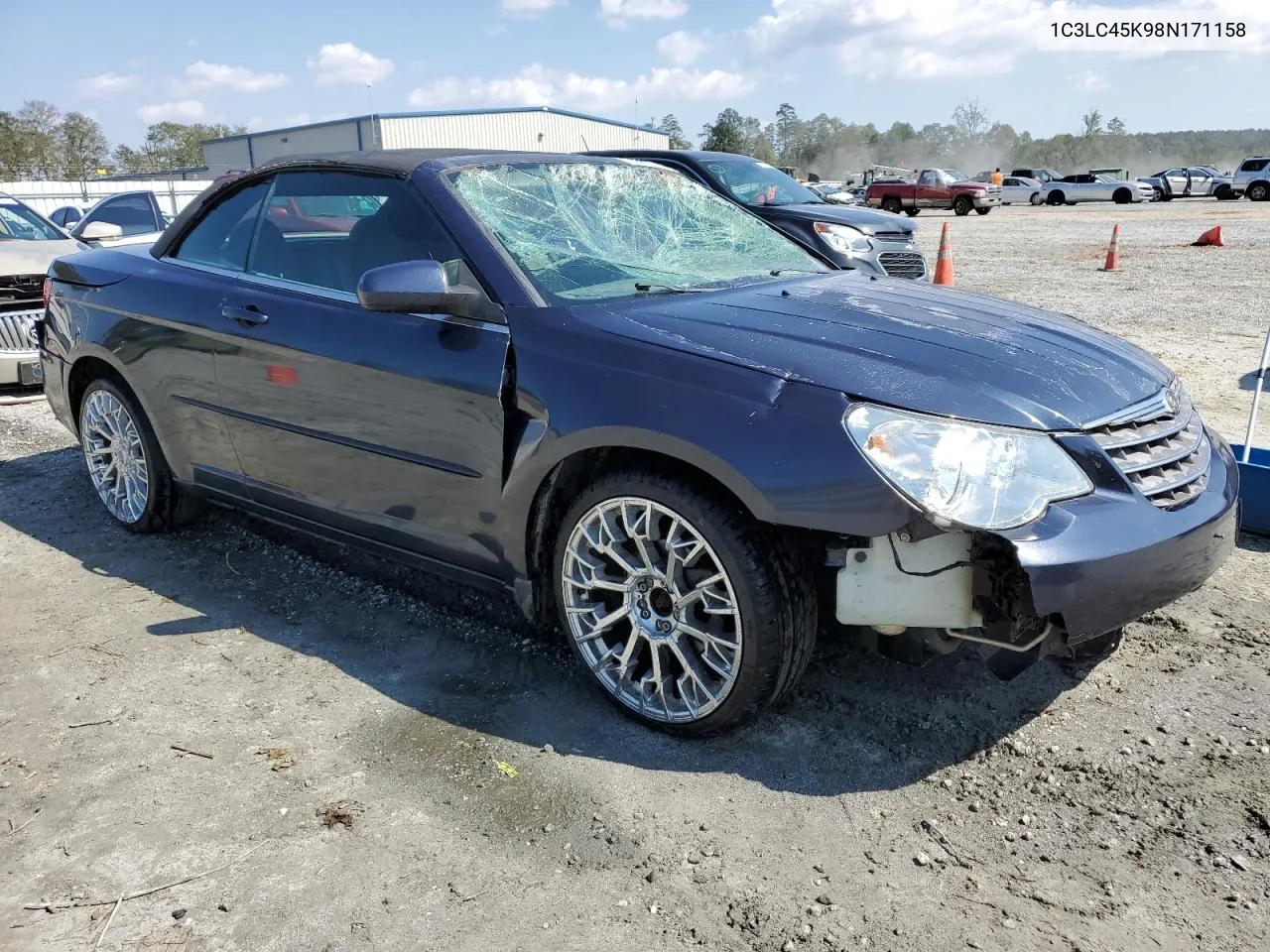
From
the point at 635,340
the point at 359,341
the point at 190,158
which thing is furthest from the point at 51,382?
the point at 190,158

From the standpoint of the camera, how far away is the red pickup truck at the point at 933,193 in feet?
117

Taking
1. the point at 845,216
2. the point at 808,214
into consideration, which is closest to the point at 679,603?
the point at 808,214

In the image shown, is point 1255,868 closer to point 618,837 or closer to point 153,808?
point 618,837

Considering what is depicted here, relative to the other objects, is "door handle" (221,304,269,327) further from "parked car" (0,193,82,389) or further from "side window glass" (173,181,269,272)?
"parked car" (0,193,82,389)

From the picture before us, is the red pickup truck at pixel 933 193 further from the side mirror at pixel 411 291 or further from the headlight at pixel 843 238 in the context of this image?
the side mirror at pixel 411 291

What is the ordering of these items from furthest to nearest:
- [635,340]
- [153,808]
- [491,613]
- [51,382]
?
1. [51,382]
2. [491,613]
3. [635,340]
4. [153,808]

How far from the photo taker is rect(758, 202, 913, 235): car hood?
984 centimetres

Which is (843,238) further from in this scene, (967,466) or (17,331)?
(967,466)

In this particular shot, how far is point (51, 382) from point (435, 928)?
4.05 meters

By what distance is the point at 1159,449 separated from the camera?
2.77 m

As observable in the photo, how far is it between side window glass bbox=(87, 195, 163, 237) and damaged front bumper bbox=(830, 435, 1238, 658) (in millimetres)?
12252

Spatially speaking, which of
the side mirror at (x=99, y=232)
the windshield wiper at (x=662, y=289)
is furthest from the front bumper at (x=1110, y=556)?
the side mirror at (x=99, y=232)

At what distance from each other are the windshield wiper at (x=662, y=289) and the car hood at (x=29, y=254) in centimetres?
602

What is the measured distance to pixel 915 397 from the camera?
2529mm
